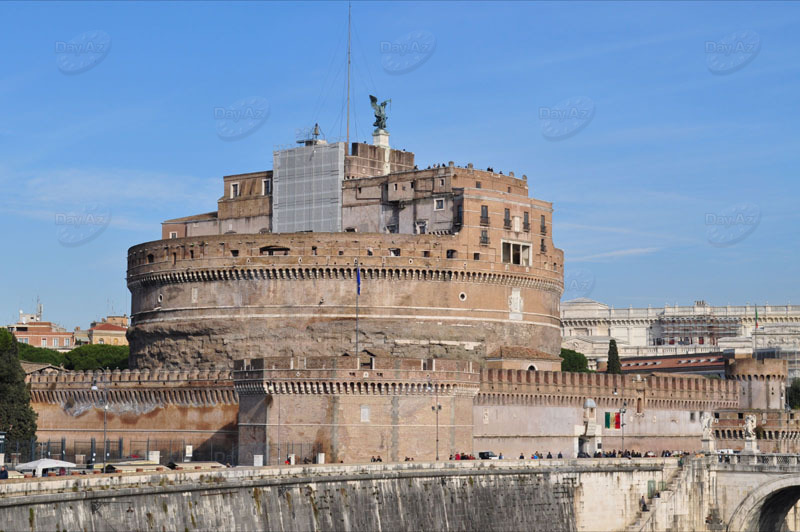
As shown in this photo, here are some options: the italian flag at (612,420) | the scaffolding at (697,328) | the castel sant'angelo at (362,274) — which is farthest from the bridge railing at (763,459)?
the scaffolding at (697,328)

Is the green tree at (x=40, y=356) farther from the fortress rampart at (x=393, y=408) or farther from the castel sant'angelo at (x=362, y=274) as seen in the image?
the fortress rampart at (x=393, y=408)

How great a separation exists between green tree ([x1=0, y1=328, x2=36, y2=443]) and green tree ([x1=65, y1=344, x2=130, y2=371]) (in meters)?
38.5

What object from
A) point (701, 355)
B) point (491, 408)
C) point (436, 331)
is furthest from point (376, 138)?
point (701, 355)

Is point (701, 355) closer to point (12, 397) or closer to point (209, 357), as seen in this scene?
point (209, 357)

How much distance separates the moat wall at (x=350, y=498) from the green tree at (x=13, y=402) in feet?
90.6

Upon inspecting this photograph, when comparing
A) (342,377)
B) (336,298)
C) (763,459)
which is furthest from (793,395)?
(342,377)

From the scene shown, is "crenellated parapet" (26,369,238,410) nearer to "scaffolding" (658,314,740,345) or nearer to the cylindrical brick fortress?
the cylindrical brick fortress

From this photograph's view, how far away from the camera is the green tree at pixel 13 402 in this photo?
83.4 metres

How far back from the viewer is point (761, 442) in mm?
106875

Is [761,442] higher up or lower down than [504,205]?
lower down

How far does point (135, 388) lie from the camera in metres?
92.1

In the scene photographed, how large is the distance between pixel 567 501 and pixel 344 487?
16.8 metres

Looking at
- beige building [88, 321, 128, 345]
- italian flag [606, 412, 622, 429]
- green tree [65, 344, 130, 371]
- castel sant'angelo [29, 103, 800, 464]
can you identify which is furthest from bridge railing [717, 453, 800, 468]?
beige building [88, 321, 128, 345]

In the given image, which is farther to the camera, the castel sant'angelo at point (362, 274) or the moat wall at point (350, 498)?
the castel sant'angelo at point (362, 274)
